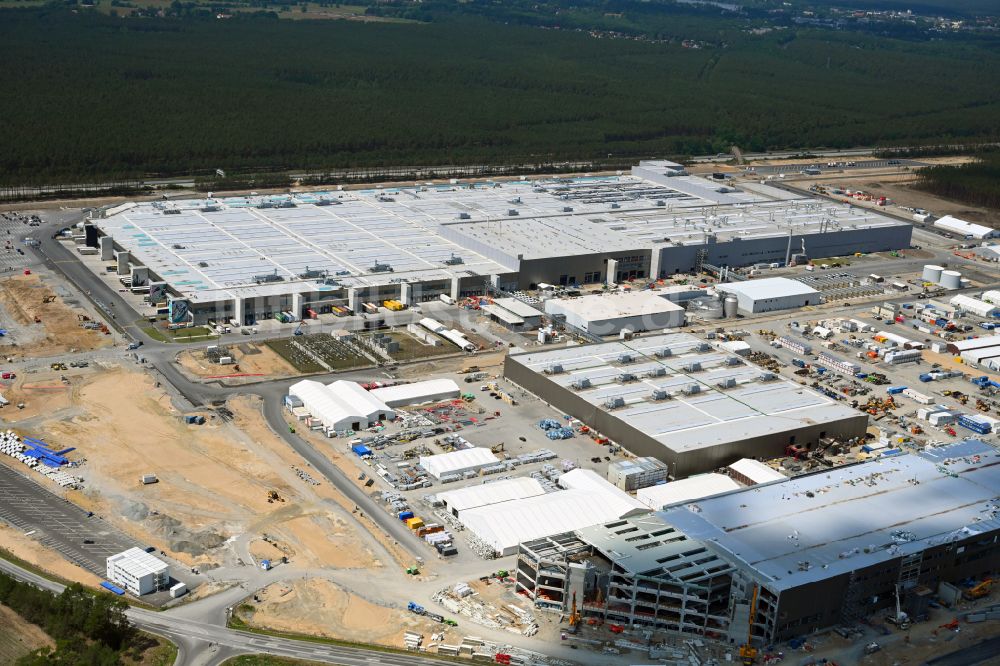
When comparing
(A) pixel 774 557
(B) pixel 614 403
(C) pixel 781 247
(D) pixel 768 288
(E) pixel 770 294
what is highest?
(C) pixel 781 247

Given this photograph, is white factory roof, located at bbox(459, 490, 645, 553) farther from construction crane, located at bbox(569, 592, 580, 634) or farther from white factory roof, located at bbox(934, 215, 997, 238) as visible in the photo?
white factory roof, located at bbox(934, 215, 997, 238)

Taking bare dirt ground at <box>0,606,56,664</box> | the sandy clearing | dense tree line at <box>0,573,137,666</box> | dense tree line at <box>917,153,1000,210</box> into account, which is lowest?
bare dirt ground at <box>0,606,56,664</box>

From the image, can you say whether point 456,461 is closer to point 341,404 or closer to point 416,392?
point 341,404

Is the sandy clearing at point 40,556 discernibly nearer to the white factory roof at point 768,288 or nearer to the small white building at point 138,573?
the small white building at point 138,573

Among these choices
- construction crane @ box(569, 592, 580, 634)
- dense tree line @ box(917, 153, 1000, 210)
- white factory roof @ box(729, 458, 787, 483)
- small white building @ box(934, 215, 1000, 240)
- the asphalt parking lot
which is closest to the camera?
construction crane @ box(569, 592, 580, 634)

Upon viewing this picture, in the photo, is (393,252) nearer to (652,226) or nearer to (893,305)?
(652,226)

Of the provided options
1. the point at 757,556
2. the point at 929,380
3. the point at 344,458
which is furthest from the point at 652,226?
the point at 757,556

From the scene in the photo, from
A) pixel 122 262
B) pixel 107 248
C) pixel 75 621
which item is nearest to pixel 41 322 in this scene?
pixel 122 262

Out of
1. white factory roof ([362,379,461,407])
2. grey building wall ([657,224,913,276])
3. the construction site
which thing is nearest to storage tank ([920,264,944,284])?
the construction site
